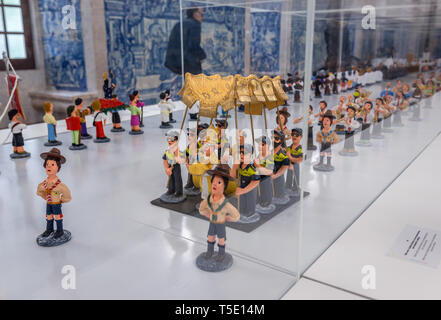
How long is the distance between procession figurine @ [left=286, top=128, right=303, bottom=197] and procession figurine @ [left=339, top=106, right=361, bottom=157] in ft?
3.24

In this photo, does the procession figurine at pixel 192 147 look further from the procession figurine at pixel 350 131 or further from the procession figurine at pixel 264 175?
the procession figurine at pixel 350 131

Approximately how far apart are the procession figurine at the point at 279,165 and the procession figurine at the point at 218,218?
629 mm

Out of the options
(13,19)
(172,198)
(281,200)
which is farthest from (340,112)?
(13,19)

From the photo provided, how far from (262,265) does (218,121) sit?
119 cm

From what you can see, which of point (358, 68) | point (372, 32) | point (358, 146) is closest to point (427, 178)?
point (358, 146)

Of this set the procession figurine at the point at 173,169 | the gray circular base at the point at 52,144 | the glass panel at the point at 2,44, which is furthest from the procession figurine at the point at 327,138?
the glass panel at the point at 2,44

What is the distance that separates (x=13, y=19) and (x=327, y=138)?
4.27 m

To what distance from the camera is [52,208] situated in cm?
279

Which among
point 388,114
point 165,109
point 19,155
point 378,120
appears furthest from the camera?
point 165,109

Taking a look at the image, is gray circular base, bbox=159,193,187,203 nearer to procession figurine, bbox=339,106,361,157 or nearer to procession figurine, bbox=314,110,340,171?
procession figurine, bbox=314,110,340,171

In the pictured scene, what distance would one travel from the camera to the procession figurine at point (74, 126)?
5.07 m

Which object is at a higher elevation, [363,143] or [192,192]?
[363,143]

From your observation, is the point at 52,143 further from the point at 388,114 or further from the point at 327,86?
the point at 388,114

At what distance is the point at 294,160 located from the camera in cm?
285
